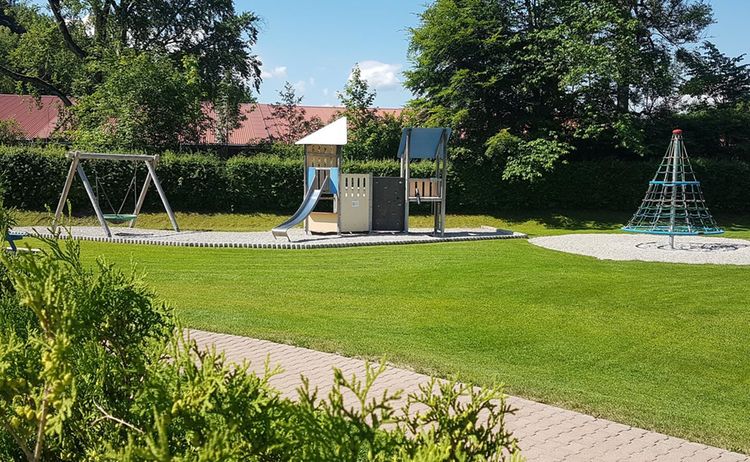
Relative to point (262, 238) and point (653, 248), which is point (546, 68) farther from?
point (262, 238)

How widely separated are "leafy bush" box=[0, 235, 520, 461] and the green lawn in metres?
0.79

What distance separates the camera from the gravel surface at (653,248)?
1404 cm

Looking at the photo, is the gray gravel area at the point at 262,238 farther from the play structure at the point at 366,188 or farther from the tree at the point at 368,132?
the tree at the point at 368,132

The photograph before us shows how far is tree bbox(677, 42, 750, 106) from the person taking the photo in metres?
29.0

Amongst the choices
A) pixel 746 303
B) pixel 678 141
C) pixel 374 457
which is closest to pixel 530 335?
pixel 746 303

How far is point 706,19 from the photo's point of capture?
2792cm

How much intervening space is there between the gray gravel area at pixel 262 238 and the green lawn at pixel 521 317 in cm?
116

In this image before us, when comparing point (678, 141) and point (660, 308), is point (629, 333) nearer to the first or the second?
point (660, 308)

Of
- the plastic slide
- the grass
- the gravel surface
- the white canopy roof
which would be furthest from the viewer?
the grass

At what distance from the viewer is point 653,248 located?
52.9 ft

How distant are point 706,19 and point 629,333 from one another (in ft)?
84.3

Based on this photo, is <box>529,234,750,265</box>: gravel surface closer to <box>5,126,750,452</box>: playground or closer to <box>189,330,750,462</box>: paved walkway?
<box>5,126,750,452</box>: playground

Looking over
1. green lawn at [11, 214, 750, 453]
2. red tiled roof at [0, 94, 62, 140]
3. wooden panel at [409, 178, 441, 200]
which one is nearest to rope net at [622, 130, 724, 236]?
green lawn at [11, 214, 750, 453]

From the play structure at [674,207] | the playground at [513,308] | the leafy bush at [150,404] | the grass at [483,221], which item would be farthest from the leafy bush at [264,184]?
the leafy bush at [150,404]
